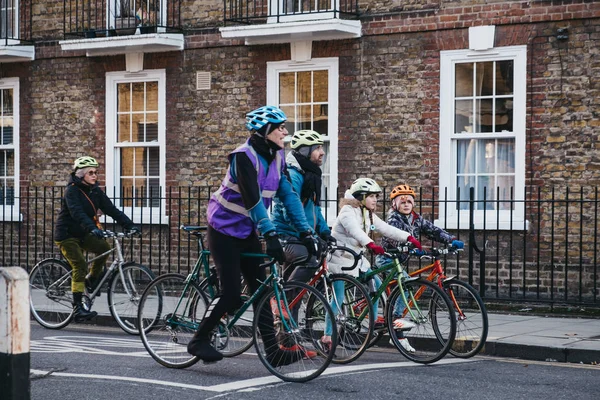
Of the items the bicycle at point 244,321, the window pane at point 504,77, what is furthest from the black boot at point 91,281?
the window pane at point 504,77

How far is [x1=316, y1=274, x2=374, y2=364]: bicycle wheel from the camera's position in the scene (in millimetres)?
8492

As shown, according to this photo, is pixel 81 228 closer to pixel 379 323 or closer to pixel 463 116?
pixel 379 323

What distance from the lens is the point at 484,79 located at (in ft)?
47.0

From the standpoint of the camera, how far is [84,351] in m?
9.39

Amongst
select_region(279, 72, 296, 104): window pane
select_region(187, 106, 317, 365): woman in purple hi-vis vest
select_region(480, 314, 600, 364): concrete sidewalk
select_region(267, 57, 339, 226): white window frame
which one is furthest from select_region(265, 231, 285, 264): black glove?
select_region(279, 72, 296, 104): window pane

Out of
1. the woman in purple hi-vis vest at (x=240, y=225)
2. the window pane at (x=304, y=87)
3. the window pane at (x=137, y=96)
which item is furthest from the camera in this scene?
the window pane at (x=137, y=96)

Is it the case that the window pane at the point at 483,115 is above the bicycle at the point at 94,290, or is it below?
above

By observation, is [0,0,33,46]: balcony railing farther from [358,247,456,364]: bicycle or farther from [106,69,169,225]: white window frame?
[358,247,456,364]: bicycle

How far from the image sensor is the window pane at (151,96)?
55.5 feet

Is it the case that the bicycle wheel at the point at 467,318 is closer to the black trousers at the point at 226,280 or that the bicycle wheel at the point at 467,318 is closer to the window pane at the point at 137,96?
the black trousers at the point at 226,280

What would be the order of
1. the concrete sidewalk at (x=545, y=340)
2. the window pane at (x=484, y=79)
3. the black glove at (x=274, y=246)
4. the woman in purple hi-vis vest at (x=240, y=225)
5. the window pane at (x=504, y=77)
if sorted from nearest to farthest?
the black glove at (x=274, y=246), the woman in purple hi-vis vest at (x=240, y=225), the concrete sidewalk at (x=545, y=340), the window pane at (x=504, y=77), the window pane at (x=484, y=79)

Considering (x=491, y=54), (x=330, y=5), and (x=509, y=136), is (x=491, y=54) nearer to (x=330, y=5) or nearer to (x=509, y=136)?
(x=509, y=136)

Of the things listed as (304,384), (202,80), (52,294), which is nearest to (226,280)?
(304,384)

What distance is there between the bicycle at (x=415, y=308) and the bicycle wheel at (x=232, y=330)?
4.21 ft
